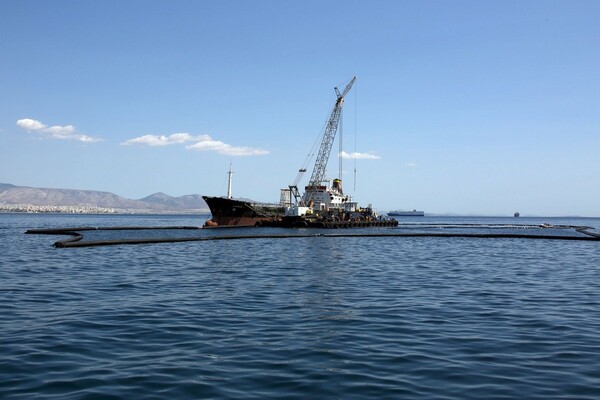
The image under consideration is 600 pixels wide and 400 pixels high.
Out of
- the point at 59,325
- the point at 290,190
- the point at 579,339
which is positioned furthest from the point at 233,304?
the point at 290,190

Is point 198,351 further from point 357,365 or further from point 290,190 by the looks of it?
point 290,190

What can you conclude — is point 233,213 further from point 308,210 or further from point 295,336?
point 295,336

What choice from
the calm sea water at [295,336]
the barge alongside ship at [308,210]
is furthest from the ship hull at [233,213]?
the calm sea water at [295,336]

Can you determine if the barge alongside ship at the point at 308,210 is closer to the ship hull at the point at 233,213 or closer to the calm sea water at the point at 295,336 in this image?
the ship hull at the point at 233,213

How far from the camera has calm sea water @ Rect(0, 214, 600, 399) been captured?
389 inches

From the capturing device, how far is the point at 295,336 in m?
14.1

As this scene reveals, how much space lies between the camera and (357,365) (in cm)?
1134

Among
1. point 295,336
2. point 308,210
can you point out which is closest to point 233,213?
point 308,210

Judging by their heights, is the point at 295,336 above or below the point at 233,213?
below

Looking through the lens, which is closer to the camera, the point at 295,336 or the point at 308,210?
the point at 295,336

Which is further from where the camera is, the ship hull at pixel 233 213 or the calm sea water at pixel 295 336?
the ship hull at pixel 233 213

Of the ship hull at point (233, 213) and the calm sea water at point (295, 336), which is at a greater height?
the ship hull at point (233, 213)

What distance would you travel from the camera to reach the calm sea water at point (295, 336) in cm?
988

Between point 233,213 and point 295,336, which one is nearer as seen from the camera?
point 295,336
